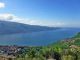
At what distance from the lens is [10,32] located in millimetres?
199000

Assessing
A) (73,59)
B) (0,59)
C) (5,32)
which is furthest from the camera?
(5,32)

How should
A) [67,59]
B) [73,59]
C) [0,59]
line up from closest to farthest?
1. [67,59]
2. [73,59]
3. [0,59]

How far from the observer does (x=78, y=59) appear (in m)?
15.4

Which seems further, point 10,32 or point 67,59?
point 10,32

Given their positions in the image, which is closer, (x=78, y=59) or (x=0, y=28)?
(x=78, y=59)

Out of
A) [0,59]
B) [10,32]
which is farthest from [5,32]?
[0,59]

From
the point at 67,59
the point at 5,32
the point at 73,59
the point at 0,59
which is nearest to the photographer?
the point at 67,59

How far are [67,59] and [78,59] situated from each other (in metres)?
1.57

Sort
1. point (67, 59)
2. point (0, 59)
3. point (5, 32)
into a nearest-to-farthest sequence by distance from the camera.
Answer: point (67, 59) < point (0, 59) < point (5, 32)

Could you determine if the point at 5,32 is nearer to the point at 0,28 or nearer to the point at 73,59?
the point at 0,28

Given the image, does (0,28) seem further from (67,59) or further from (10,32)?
(67,59)

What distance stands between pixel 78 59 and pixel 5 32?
182185 mm

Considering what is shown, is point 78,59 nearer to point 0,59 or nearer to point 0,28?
point 0,59

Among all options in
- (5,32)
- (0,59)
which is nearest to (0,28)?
(5,32)
